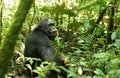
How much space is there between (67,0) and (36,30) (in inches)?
81.5

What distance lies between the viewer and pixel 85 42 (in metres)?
5.47

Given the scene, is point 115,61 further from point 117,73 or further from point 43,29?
point 43,29

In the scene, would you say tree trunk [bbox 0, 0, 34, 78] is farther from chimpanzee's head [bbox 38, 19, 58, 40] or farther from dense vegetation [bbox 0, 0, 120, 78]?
chimpanzee's head [bbox 38, 19, 58, 40]

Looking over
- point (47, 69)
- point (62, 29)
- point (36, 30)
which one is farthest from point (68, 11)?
point (62, 29)

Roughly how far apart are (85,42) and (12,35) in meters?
3.46

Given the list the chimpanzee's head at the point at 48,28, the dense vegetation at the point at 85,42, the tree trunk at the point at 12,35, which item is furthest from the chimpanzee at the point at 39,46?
the tree trunk at the point at 12,35

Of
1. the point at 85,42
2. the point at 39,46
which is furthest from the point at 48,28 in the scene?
the point at 85,42

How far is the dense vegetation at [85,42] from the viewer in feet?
9.90

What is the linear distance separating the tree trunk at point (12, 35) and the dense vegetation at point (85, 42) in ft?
0.59

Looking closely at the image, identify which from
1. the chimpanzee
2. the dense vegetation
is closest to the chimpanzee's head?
the chimpanzee

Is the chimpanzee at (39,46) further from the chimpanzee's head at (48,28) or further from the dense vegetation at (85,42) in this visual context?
the dense vegetation at (85,42)

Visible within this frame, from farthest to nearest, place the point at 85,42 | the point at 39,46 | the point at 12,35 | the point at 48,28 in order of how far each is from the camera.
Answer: the point at 48,28
the point at 85,42
the point at 39,46
the point at 12,35

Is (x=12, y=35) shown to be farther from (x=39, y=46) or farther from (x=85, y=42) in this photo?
(x=85, y=42)

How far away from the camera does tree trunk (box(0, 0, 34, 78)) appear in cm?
209
